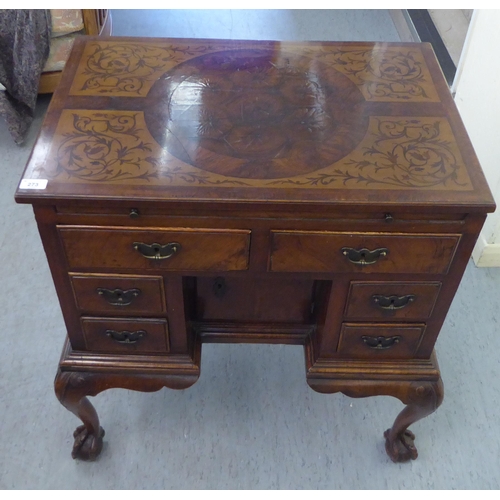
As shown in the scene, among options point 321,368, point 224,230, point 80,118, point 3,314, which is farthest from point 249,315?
point 3,314

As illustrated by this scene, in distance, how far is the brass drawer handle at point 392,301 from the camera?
1042 millimetres

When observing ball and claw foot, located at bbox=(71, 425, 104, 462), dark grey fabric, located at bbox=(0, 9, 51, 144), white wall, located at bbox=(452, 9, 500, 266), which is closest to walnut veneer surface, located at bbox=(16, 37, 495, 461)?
ball and claw foot, located at bbox=(71, 425, 104, 462)

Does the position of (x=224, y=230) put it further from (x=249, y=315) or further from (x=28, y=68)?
(x=28, y=68)

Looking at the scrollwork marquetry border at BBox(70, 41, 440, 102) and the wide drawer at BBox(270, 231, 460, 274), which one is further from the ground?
the scrollwork marquetry border at BBox(70, 41, 440, 102)

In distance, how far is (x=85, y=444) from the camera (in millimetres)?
1323

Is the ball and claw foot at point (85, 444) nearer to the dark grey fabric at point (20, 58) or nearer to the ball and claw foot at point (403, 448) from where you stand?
the ball and claw foot at point (403, 448)

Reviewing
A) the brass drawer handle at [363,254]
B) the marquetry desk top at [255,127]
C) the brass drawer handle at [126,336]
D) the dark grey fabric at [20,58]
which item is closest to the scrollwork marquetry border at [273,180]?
the marquetry desk top at [255,127]

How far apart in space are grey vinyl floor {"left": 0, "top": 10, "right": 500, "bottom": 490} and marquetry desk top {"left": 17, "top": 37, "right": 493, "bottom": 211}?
2.33 feet

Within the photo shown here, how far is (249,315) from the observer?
127cm

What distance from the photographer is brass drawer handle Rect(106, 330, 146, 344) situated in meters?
1.11

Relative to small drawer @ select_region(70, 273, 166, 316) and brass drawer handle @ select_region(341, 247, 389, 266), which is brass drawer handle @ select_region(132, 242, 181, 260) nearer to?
small drawer @ select_region(70, 273, 166, 316)

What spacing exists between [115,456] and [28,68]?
131cm

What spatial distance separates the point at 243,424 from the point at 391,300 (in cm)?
56

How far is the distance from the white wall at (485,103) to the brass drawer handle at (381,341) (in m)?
0.70
